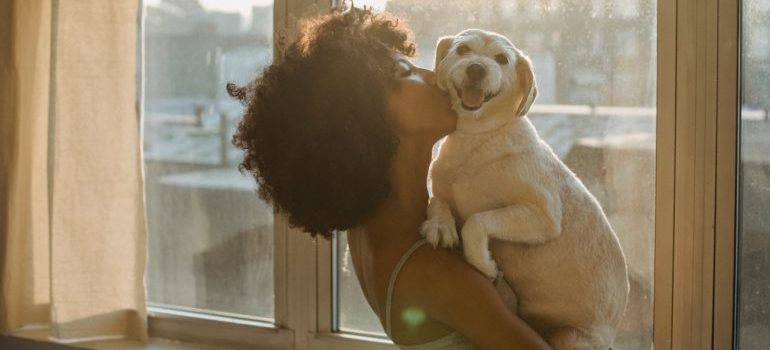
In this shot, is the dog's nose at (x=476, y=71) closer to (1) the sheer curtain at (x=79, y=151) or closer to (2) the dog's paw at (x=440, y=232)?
(2) the dog's paw at (x=440, y=232)

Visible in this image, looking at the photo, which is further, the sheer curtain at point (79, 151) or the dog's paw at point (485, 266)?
the sheer curtain at point (79, 151)

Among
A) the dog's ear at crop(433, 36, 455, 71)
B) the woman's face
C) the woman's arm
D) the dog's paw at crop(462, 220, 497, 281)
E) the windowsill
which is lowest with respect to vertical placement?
the windowsill

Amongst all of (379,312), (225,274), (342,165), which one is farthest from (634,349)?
(225,274)

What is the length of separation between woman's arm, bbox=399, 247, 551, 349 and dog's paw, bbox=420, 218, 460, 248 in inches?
0.5

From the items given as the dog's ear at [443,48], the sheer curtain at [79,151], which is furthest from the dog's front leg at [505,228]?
the sheer curtain at [79,151]

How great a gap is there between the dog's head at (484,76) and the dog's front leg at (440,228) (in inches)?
5.5

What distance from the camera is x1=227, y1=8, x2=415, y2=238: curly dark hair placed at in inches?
48.6

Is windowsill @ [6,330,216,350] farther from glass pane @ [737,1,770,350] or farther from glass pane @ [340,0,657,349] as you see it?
glass pane @ [737,1,770,350]

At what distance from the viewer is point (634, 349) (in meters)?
1.86

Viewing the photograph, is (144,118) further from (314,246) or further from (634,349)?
(634,349)

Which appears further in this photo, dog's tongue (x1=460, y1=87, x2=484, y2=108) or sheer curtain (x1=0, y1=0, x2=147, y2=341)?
sheer curtain (x1=0, y1=0, x2=147, y2=341)

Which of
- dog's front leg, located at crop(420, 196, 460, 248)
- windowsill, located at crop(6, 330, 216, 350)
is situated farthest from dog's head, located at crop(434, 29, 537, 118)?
windowsill, located at crop(6, 330, 216, 350)

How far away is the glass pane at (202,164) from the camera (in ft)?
7.66

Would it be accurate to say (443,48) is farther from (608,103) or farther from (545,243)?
(608,103)
